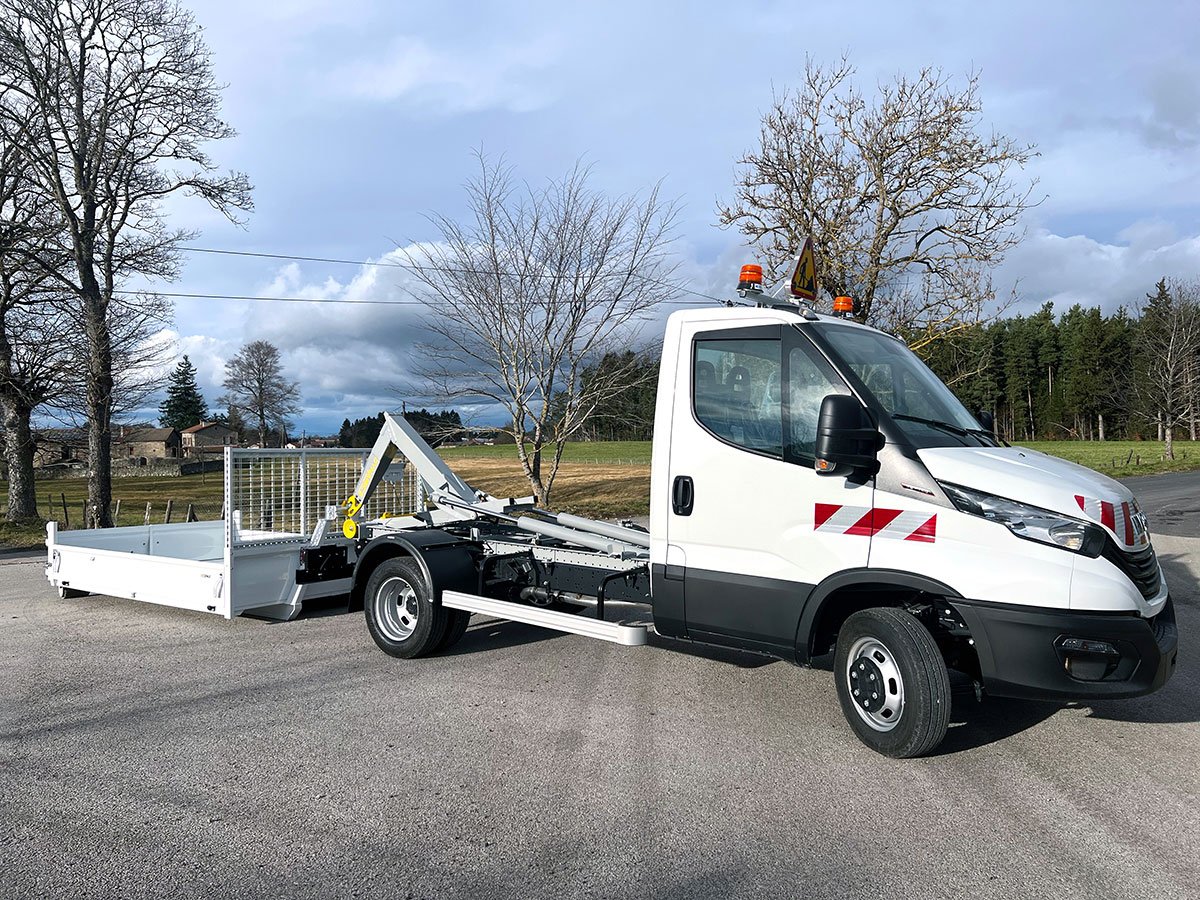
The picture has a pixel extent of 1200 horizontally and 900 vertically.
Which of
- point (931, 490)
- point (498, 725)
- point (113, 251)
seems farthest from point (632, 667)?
point (113, 251)

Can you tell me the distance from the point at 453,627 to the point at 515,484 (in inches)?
978

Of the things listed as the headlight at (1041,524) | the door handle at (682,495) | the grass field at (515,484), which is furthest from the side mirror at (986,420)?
the grass field at (515,484)

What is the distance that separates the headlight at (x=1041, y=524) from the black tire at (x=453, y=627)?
12.7 feet

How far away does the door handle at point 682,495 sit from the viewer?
484cm

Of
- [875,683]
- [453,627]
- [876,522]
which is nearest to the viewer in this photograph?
[876,522]

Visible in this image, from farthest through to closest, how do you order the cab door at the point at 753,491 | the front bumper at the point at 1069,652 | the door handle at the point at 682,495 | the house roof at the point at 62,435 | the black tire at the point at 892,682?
the house roof at the point at 62,435
the door handle at the point at 682,495
the cab door at the point at 753,491
the black tire at the point at 892,682
the front bumper at the point at 1069,652

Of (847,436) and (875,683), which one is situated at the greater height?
(847,436)

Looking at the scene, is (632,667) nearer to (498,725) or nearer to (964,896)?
(498,725)

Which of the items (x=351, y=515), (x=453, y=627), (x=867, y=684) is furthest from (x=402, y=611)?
(x=867, y=684)

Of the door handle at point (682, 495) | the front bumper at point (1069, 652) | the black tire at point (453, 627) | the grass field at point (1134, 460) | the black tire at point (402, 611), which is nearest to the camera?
the front bumper at point (1069, 652)

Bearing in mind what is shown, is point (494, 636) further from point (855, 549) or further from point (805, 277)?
point (805, 277)

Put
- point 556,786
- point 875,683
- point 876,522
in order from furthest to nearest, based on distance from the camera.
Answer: point 875,683 → point 876,522 → point 556,786

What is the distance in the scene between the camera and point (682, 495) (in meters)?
4.87

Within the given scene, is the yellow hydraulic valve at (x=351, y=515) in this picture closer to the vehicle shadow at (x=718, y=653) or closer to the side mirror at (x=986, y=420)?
the vehicle shadow at (x=718, y=653)
